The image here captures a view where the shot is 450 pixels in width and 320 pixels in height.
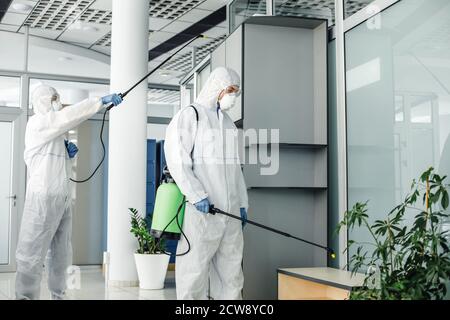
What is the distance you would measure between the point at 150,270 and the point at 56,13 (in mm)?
2715

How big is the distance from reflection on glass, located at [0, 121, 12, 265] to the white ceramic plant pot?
6.96 feet

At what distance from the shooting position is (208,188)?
276 centimetres

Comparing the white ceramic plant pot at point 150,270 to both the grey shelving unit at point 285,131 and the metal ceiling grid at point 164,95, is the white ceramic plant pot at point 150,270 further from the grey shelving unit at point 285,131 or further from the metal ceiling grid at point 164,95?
the metal ceiling grid at point 164,95

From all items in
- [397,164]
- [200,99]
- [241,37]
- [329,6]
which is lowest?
[397,164]

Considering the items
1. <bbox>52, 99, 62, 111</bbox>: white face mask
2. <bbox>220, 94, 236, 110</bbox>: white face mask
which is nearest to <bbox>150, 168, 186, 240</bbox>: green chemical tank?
<bbox>220, 94, 236, 110</bbox>: white face mask

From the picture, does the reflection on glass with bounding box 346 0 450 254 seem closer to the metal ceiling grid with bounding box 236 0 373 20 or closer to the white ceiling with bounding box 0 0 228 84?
the metal ceiling grid with bounding box 236 0 373 20

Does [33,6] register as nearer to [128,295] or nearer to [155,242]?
[155,242]

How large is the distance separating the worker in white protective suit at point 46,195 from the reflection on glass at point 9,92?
269 cm

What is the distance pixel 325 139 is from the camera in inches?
144

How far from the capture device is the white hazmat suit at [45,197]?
3.16 metres

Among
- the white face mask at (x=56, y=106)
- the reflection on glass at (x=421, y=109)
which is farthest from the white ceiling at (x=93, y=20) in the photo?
the reflection on glass at (x=421, y=109)

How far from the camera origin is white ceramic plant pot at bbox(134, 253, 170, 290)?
164 inches
